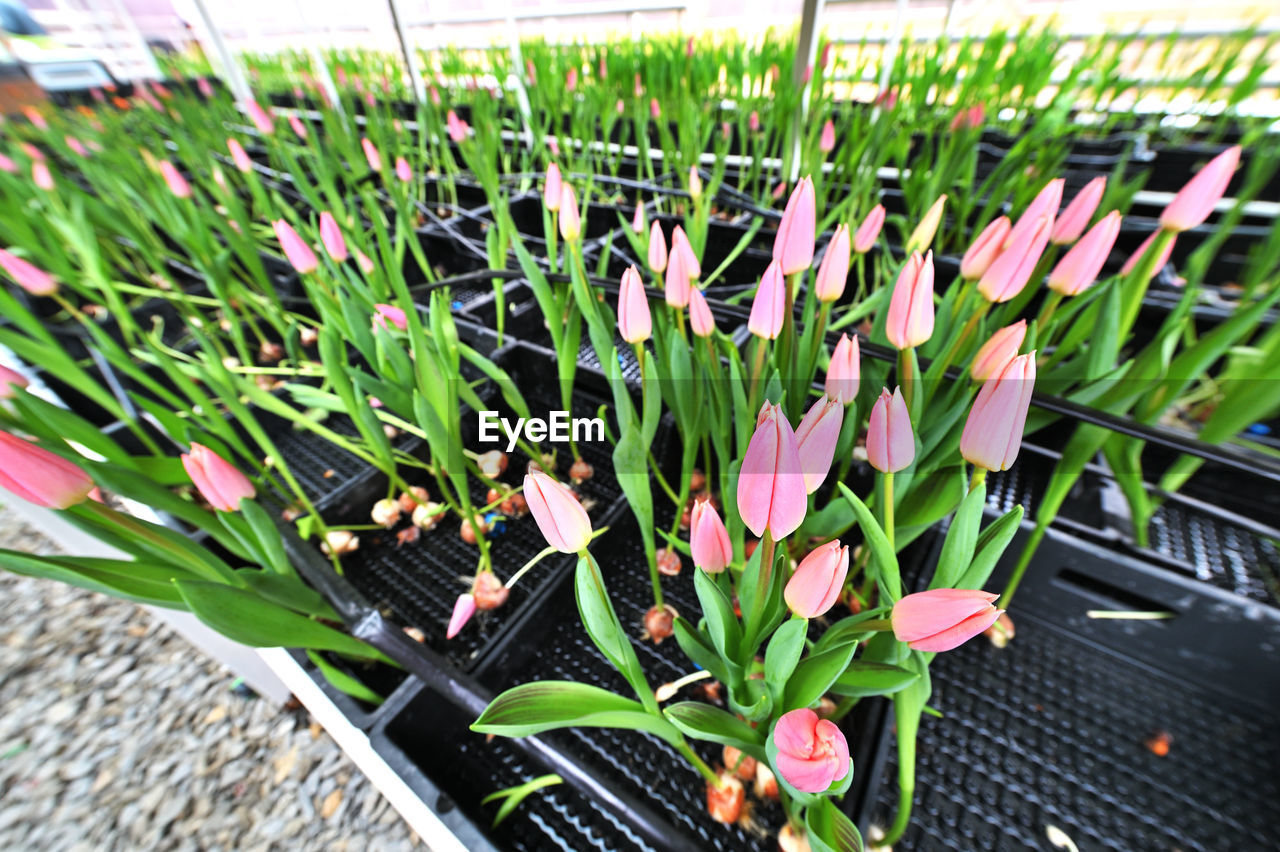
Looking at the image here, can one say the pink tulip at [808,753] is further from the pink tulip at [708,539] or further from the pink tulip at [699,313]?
the pink tulip at [699,313]

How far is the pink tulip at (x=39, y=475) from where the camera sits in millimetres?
257

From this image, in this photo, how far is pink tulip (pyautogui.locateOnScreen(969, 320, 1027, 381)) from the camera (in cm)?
27

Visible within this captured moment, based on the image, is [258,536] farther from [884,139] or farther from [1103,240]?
[884,139]

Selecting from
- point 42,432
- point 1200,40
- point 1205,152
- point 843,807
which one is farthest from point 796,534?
point 1200,40

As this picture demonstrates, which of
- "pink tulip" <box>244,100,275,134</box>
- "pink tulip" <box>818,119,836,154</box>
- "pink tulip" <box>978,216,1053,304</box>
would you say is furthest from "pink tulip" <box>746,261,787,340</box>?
"pink tulip" <box>244,100,275,134</box>

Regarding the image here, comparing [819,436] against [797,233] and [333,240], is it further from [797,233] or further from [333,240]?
[333,240]

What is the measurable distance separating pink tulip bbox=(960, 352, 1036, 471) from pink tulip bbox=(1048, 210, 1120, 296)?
0.18 meters

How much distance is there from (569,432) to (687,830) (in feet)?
1.29

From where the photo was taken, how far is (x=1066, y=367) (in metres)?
0.39

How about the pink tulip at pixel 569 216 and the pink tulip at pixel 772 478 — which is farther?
the pink tulip at pixel 569 216

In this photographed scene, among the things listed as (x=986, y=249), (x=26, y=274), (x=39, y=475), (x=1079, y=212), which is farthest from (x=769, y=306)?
(x=26, y=274)

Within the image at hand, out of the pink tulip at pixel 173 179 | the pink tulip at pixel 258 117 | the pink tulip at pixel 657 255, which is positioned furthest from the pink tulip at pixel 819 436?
the pink tulip at pixel 258 117

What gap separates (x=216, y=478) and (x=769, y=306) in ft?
1.14

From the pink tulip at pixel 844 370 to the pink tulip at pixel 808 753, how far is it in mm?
151
